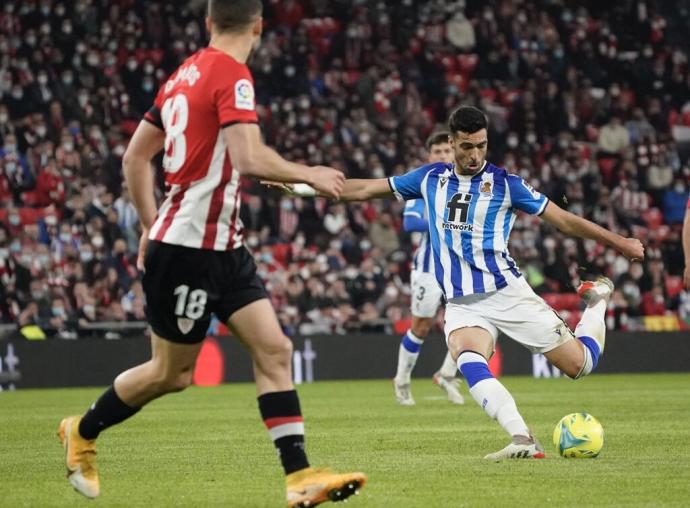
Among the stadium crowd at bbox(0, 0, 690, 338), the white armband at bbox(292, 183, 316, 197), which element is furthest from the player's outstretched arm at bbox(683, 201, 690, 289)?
the stadium crowd at bbox(0, 0, 690, 338)

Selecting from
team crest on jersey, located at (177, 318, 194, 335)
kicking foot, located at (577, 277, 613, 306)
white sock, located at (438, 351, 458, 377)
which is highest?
team crest on jersey, located at (177, 318, 194, 335)

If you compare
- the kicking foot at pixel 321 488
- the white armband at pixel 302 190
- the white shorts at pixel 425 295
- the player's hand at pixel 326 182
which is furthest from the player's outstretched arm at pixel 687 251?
the white shorts at pixel 425 295

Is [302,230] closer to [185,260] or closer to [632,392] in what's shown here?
[632,392]

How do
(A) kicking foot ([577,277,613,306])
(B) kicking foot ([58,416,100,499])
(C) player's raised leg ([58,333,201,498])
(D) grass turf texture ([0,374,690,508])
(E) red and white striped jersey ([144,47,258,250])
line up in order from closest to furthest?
1. (E) red and white striped jersey ([144,47,258,250])
2. (C) player's raised leg ([58,333,201,498])
3. (B) kicking foot ([58,416,100,499])
4. (D) grass turf texture ([0,374,690,508])
5. (A) kicking foot ([577,277,613,306])

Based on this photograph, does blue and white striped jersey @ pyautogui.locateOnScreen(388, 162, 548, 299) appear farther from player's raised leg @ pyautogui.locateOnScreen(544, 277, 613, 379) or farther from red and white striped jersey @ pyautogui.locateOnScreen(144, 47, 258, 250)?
red and white striped jersey @ pyautogui.locateOnScreen(144, 47, 258, 250)

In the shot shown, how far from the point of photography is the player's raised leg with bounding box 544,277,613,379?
9047mm

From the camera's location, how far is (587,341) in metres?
9.24

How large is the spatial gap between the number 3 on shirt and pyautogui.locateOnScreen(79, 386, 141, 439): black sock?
119 cm

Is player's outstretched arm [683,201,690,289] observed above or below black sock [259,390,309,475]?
above

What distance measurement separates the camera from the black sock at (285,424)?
20.3 ft

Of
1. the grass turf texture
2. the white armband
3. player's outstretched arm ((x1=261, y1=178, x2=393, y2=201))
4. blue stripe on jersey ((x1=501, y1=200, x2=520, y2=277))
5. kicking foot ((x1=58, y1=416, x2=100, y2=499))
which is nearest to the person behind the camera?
kicking foot ((x1=58, y1=416, x2=100, y2=499))

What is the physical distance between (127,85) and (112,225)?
4746 millimetres

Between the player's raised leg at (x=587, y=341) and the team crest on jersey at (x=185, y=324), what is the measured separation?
3.55 metres

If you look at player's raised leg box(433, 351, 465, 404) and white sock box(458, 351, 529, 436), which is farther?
player's raised leg box(433, 351, 465, 404)
